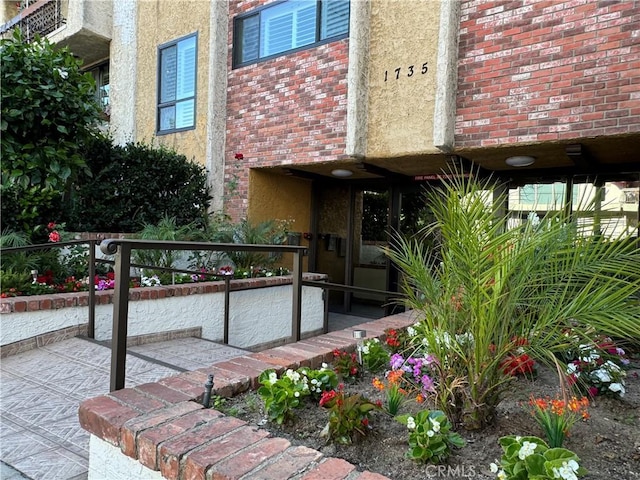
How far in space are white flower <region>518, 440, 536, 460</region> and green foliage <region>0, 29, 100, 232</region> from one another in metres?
5.72

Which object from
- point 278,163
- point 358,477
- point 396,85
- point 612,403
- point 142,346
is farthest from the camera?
point 278,163

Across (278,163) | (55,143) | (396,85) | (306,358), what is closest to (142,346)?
(306,358)

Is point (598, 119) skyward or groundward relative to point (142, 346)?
skyward

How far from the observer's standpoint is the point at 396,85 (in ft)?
17.6

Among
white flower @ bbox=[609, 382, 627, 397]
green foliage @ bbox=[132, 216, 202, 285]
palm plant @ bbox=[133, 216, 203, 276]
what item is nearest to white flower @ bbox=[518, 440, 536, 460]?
white flower @ bbox=[609, 382, 627, 397]

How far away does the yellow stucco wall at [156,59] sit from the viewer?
24.3 feet

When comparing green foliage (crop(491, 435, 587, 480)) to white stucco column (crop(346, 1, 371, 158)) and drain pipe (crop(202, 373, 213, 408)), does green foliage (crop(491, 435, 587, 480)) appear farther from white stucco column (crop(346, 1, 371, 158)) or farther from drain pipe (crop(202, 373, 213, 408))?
white stucco column (crop(346, 1, 371, 158))

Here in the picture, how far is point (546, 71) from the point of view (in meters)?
4.45

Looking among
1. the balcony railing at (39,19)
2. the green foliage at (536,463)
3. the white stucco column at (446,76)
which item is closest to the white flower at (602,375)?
the green foliage at (536,463)

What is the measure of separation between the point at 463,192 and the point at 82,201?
5.94 meters

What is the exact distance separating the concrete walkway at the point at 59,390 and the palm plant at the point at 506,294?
5.86 ft

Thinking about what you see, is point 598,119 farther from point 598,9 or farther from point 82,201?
point 82,201

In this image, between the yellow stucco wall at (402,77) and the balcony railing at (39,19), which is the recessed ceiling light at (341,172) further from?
the balcony railing at (39,19)

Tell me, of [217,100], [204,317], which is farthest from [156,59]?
[204,317]
